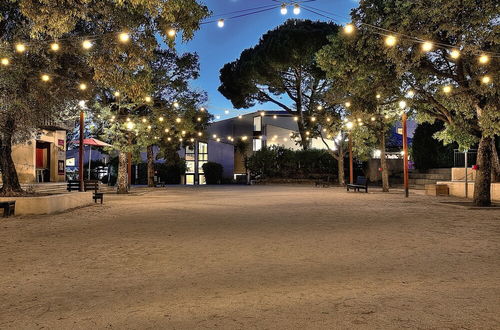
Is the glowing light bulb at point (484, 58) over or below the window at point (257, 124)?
below

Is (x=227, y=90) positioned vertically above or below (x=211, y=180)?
above

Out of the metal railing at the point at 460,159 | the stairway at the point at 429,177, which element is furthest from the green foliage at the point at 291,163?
the metal railing at the point at 460,159

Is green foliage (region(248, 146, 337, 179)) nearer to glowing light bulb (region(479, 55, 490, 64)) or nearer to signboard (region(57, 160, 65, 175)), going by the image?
signboard (region(57, 160, 65, 175))

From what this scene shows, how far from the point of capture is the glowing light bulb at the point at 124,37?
10.4m

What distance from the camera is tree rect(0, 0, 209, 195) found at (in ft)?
31.0

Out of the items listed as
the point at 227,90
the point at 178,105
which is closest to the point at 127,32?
the point at 178,105

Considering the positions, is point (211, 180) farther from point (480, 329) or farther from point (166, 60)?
point (480, 329)

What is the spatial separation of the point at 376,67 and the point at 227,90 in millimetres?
28848

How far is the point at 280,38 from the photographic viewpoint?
35.7m

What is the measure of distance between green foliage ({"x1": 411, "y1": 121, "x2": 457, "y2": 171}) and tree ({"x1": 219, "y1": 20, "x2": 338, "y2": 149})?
27.7 ft

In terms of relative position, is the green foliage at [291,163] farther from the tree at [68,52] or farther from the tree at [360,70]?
the tree at [68,52]

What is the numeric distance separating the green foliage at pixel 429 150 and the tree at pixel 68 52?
24.5 metres

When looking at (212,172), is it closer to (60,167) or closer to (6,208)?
(60,167)

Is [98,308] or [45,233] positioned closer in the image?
[98,308]
